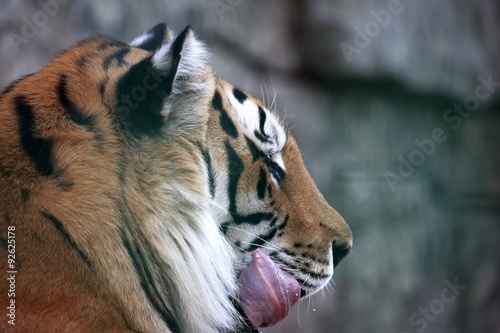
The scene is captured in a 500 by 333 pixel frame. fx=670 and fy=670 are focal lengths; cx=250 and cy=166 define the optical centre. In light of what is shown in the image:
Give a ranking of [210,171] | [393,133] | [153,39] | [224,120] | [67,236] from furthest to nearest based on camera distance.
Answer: [393,133] < [153,39] < [224,120] < [210,171] < [67,236]

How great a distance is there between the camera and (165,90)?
1.47 m

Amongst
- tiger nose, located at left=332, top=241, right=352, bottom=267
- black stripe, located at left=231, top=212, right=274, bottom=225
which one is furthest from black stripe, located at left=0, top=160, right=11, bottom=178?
tiger nose, located at left=332, top=241, right=352, bottom=267

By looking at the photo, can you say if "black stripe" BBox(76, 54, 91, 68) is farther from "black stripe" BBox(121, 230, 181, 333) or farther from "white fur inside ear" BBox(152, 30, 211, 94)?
"black stripe" BBox(121, 230, 181, 333)

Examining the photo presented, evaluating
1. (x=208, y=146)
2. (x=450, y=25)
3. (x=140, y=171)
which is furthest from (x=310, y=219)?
(x=450, y=25)

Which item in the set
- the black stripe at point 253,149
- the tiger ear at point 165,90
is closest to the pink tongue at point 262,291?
the black stripe at point 253,149

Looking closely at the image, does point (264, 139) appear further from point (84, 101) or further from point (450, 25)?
point (450, 25)

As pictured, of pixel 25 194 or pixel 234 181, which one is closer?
pixel 25 194

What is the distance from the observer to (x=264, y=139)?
1.77 m

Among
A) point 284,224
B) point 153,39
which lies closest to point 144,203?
point 284,224

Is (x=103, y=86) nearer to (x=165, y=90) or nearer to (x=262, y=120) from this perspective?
(x=165, y=90)

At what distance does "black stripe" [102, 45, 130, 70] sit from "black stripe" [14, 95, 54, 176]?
22cm

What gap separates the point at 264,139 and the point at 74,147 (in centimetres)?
54

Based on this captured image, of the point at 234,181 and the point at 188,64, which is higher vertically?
the point at 188,64

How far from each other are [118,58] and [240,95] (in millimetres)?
354
